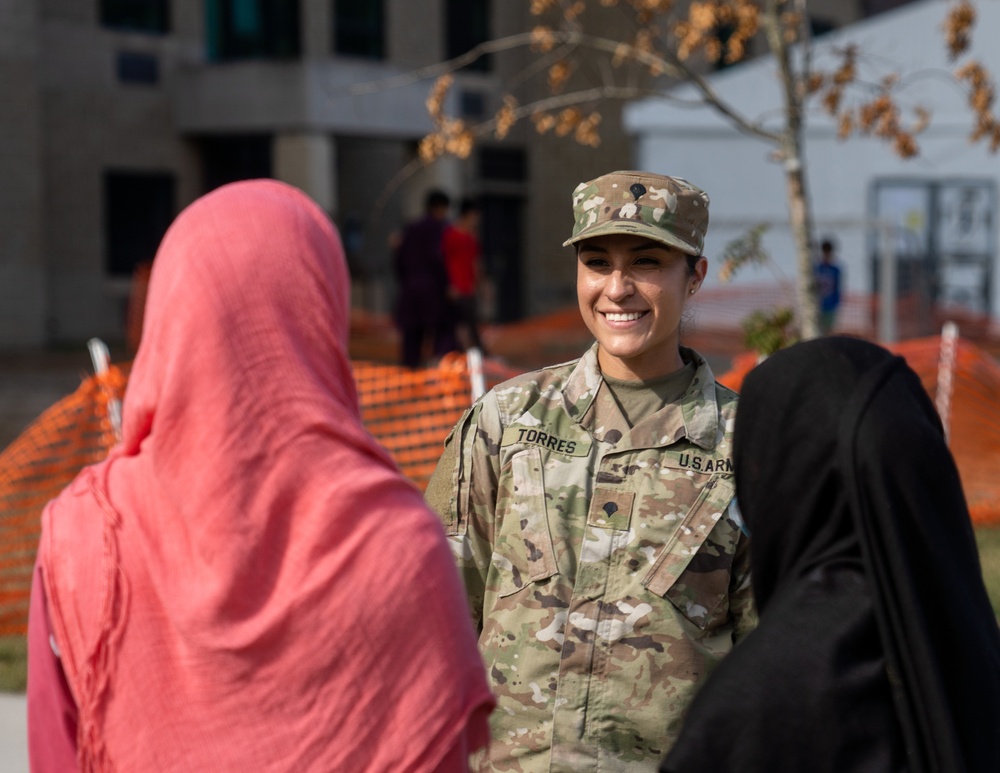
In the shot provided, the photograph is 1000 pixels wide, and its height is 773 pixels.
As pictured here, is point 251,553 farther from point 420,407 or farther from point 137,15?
point 137,15

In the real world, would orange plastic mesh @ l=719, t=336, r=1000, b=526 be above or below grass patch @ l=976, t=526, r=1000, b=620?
above

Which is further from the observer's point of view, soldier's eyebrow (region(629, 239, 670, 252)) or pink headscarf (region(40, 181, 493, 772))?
soldier's eyebrow (region(629, 239, 670, 252))

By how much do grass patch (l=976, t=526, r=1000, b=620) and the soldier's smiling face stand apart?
411 cm

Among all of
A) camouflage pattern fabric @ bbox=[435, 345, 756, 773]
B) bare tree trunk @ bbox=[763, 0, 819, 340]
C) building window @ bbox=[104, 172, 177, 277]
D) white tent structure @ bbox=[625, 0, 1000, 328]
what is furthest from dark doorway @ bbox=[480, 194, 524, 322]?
camouflage pattern fabric @ bbox=[435, 345, 756, 773]

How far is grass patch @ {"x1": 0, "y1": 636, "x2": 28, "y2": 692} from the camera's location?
5691 millimetres

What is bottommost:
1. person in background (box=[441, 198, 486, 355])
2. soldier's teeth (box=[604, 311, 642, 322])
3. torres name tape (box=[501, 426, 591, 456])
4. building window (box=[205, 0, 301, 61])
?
person in background (box=[441, 198, 486, 355])

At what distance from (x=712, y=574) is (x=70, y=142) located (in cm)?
2187

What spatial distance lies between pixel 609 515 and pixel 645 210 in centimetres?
58

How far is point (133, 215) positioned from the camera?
2400 centimetres

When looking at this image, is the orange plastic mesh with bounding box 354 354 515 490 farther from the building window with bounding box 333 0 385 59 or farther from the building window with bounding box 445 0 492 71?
the building window with bounding box 445 0 492 71

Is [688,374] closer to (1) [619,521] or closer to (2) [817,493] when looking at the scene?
(1) [619,521]

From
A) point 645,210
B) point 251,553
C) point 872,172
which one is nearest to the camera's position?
point 251,553

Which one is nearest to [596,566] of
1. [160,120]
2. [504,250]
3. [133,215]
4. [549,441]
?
[549,441]


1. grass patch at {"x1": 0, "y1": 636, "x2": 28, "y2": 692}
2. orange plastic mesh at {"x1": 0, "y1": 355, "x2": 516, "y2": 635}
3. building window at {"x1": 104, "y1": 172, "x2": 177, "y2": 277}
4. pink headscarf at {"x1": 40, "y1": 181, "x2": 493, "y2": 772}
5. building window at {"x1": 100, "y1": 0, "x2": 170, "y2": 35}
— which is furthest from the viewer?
building window at {"x1": 104, "y1": 172, "x2": 177, "y2": 277}
